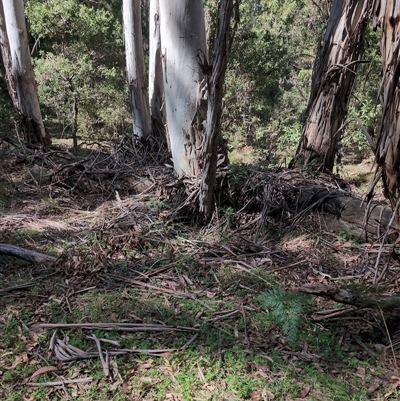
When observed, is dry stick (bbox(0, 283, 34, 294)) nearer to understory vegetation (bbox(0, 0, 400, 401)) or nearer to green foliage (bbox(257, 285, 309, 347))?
understory vegetation (bbox(0, 0, 400, 401))

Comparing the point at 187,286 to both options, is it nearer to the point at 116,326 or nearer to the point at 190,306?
the point at 190,306

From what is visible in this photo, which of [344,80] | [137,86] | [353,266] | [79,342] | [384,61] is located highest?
[384,61]

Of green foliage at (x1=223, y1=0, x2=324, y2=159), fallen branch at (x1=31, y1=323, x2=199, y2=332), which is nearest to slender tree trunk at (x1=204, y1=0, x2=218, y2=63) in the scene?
green foliage at (x1=223, y1=0, x2=324, y2=159)

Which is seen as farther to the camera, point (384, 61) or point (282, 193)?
point (282, 193)

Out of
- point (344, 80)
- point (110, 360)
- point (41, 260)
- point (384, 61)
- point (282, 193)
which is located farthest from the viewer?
point (344, 80)

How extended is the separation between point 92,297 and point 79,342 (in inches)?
16.4

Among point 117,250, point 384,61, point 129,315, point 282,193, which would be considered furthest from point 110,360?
point 282,193

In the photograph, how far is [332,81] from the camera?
4.46m

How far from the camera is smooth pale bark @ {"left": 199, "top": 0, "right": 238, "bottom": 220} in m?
2.70

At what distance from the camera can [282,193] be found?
3660mm

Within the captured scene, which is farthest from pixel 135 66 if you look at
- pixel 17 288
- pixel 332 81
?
pixel 17 288

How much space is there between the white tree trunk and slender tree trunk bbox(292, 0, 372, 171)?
1630mm

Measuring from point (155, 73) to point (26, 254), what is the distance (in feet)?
15.7

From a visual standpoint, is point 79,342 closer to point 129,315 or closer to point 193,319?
point 129,315
